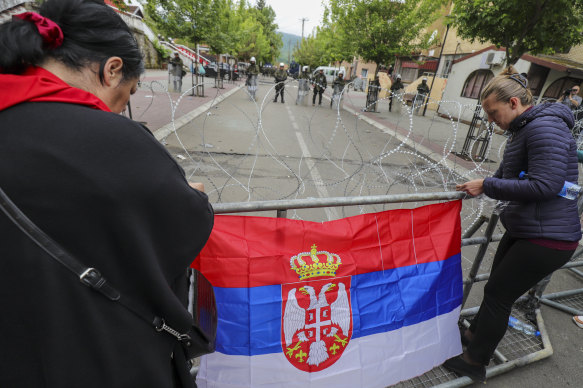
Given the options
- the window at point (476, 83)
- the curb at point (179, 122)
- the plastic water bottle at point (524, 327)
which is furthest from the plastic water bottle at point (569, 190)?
the window at point (476, 83)

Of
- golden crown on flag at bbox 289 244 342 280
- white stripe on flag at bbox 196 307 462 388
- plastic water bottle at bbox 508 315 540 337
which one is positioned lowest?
plastic water bottle at bbox 508 315 540 337

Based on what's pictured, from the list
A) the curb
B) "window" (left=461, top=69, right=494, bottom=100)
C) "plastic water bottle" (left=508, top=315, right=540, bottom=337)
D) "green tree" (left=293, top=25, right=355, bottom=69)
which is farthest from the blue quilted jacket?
"green tree" (left=293, top=25, right=355, bottom=69)

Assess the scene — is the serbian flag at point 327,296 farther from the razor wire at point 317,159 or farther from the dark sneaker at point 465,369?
the razor wire at point 317,159

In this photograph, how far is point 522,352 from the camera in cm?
255

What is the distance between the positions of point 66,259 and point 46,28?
0.58 meters

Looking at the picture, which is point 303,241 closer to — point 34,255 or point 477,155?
point 34,255

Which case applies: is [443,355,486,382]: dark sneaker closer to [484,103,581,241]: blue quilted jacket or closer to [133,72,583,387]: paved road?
[133,72,583,387]: paved road

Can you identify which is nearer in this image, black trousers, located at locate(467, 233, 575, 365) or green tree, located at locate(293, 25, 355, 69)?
black trousers, located at locate(467, 233, 575, 365)

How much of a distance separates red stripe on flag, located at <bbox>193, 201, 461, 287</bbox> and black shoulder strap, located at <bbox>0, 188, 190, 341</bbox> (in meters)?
0.75

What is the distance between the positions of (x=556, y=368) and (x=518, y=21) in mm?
7786

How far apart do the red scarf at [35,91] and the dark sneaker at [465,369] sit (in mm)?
2685

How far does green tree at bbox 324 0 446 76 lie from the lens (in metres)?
15.3

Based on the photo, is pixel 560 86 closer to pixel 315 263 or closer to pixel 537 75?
pixel 537 75

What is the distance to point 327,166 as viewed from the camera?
7082 millimetres
